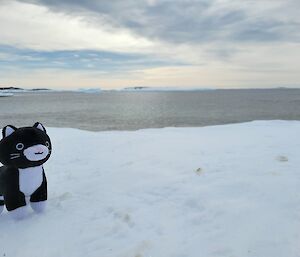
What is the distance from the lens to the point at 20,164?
4.04m

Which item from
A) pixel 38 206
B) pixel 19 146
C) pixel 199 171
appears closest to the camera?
pixel 19 146

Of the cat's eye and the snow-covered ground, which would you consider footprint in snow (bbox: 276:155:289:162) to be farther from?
the cat's eye

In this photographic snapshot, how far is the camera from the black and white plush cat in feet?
13.1

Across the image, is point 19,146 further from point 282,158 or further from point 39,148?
point 282,158

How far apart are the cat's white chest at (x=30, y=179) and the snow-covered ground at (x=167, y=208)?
41cm

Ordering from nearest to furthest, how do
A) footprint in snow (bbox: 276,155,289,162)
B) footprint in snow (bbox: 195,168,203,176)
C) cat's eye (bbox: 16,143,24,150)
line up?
cat's eye (bbox: 16,143,24,150) → footprint in snow (bbox: 195,168,203,176) → footprint in snow (bbox: 276,155,289,162)

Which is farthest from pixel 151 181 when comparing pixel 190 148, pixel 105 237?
pixel 190 148

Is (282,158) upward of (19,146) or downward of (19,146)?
downward

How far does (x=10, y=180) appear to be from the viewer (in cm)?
411

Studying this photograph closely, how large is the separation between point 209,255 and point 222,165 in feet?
10.3

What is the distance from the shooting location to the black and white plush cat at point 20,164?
4.01 meters

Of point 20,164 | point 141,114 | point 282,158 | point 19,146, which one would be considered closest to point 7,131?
point 19,146

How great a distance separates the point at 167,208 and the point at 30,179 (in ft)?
6.17

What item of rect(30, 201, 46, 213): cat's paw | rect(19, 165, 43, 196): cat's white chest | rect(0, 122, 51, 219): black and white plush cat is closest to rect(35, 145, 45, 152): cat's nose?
rect(0, 122, 51, 219): black and white plush cat
